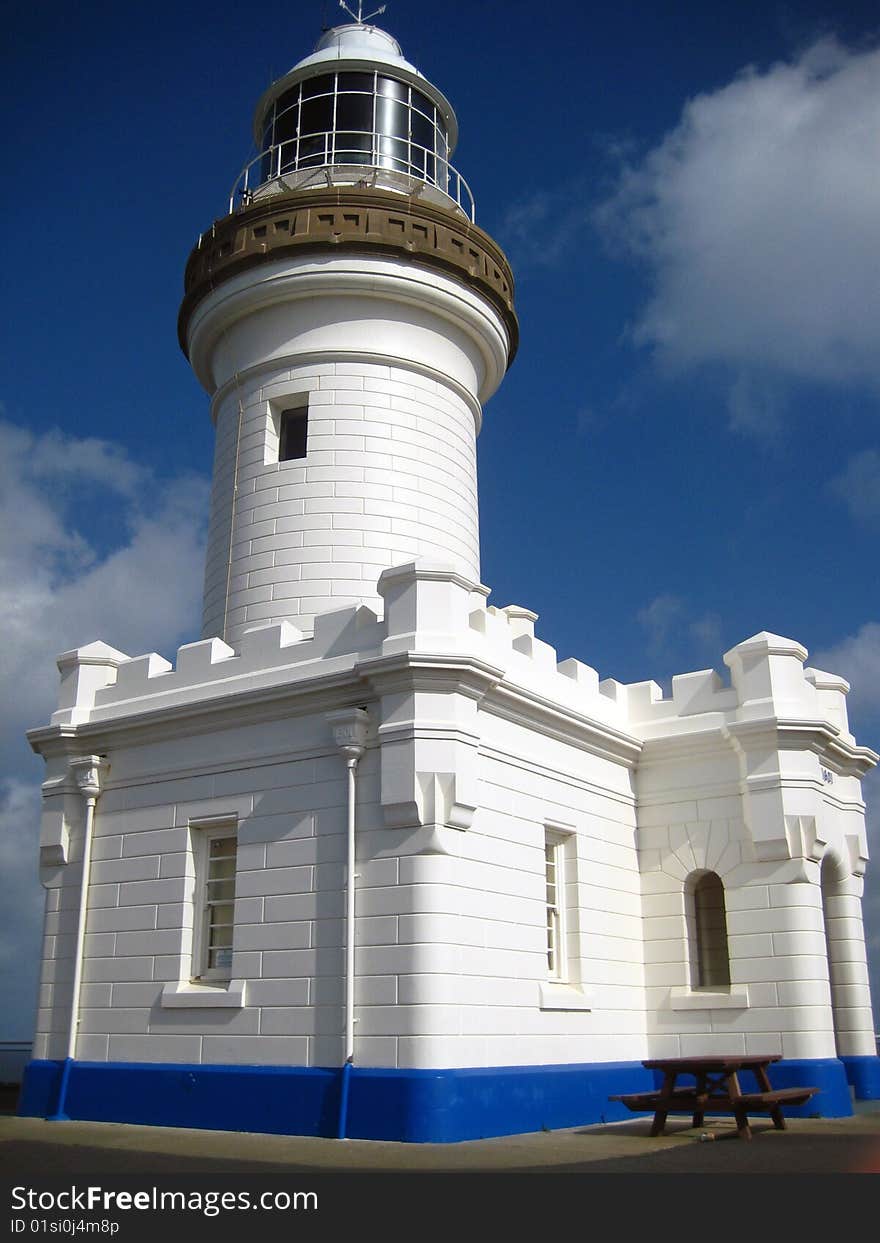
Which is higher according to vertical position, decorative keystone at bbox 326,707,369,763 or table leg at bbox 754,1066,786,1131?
decorative keystone at bbox 326,707,369,763

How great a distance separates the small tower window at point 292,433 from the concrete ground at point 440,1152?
8426mm

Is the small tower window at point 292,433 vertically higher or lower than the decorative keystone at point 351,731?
higher

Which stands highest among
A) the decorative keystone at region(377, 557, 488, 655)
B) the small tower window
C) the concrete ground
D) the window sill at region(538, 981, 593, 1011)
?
the small tower window

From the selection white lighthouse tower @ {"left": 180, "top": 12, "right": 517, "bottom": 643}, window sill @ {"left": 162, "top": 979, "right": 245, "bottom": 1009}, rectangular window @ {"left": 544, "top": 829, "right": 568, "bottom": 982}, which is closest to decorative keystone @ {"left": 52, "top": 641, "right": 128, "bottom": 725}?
white lighthouse tower @ {"left": 180, "top": 12, "right": 517, "bottom": 643}

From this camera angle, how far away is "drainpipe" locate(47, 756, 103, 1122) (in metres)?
12.4

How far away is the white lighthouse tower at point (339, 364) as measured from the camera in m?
15.1

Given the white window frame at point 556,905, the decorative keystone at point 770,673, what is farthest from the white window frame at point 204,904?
the decorative keystone at point 770,673

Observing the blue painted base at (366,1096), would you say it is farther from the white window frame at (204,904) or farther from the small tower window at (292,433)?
the small tower window at (292,433)

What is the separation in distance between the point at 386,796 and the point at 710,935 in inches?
217

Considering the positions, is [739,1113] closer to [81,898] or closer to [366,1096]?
[366,1096]

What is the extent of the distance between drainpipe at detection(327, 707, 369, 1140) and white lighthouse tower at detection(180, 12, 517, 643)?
3.13 metres

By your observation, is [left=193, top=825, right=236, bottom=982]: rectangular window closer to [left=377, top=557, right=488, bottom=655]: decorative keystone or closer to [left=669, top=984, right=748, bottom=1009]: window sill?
[left=377, top=557, right=488, bottom=655]: decorative keystone

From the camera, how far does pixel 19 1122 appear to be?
12094mm

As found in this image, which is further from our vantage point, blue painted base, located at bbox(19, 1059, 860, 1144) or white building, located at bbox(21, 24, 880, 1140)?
white building, located at bbox(21, 24, 880, 1140)
